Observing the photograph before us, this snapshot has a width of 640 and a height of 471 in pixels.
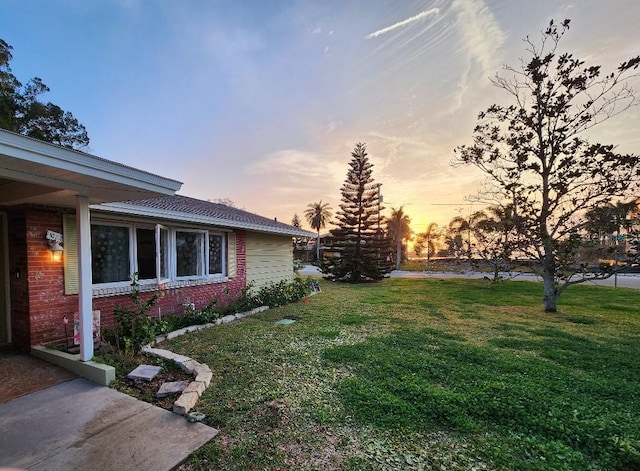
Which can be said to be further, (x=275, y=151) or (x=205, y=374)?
(x=275, y=151)

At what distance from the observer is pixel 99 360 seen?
4020mm

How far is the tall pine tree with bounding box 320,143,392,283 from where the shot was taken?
17.4 meters

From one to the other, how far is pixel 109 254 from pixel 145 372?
9.19 feet

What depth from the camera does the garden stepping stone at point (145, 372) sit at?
3.79 meters

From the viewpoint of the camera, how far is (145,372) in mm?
3885

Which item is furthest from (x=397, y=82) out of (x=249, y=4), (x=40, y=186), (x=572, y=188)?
(x=40, y=186)

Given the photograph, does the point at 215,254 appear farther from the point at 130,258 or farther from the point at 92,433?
the point at 92,433

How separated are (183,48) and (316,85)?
4125mm

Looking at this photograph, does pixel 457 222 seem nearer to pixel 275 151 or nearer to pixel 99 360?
pixel 275 151

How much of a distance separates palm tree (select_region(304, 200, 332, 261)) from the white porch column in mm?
43560

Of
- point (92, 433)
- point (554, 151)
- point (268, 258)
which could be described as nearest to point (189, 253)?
point (268, 258)

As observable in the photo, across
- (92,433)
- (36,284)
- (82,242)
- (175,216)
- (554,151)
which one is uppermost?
(554,151)

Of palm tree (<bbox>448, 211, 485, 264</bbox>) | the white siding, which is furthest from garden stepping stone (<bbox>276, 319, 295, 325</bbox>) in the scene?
palm tree (<bbox>448, 211, 485, 264</bbox>)

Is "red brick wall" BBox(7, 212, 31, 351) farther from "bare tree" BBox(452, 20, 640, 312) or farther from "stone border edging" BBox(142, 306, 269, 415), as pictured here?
"bare tree" BBox(452, 20, 640, 312)
